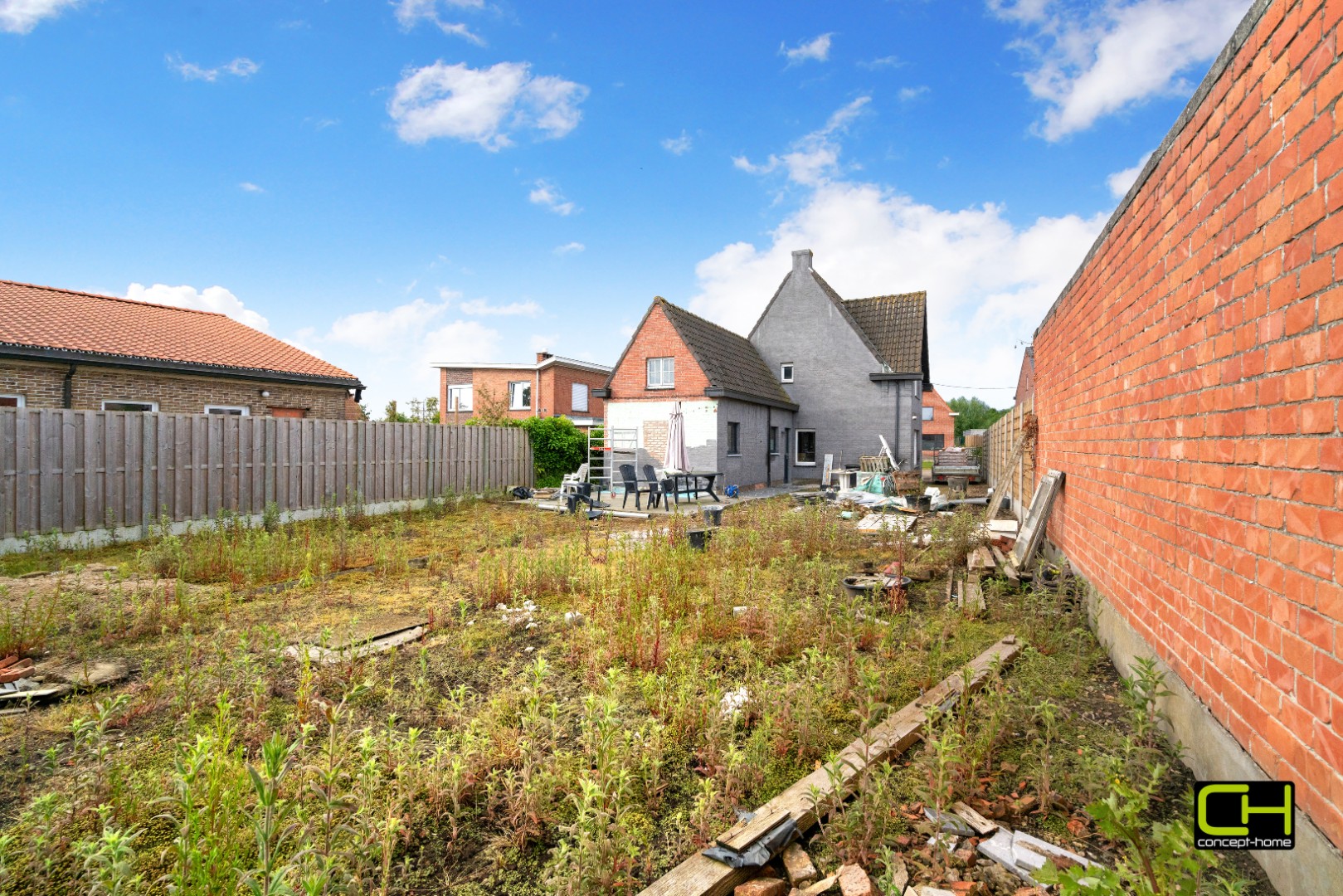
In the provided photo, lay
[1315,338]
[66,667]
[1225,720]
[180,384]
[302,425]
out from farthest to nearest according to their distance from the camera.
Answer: [180,384]
[302,425]
[66,667]
[1225,720]
[1315,338]

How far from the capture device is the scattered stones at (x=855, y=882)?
2.04 metres

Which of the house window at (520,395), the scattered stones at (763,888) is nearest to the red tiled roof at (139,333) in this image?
the house window at (520,395)

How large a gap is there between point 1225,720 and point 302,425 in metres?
13.8

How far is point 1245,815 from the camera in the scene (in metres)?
2.27

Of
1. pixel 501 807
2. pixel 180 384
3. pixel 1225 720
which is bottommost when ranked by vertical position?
pixel 501 807

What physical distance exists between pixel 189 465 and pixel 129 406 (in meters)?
6.49

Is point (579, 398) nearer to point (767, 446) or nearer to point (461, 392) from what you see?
point (461, 392)

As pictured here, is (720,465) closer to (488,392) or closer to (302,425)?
(302,425)

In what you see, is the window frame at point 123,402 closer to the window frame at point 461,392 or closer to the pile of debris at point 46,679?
the pile of debris at point 46,679

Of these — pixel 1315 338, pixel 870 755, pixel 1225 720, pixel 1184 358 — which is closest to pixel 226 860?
pixel 870 755

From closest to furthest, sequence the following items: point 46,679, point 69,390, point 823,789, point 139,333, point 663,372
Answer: point 823,789
point 46,679
point 69,390
point 139,333
point 663,372

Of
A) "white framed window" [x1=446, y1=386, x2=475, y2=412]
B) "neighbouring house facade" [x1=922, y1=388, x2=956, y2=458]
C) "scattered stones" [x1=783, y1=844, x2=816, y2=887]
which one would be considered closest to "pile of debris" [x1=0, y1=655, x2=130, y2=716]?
"scattered stones" [x1=783, y1=844, x2=816, y2=887]

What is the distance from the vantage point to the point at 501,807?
279cm

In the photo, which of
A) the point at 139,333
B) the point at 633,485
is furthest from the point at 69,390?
the point at 633,485
